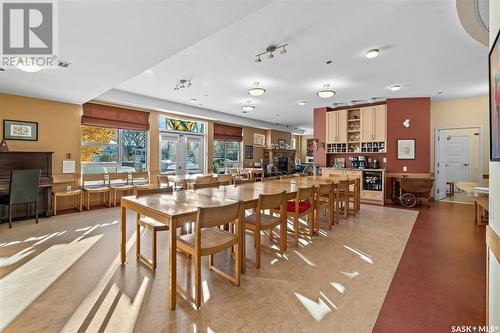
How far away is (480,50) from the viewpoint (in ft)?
11.8

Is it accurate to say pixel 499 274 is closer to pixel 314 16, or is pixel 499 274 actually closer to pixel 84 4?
pixel 314 16

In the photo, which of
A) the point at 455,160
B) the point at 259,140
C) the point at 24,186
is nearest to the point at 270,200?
the point at 24,186

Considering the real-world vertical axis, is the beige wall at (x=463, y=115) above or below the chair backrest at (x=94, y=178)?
above

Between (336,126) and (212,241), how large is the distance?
637 cm

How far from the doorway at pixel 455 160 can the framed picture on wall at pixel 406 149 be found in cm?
93

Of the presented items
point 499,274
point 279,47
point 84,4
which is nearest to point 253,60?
point 279,47

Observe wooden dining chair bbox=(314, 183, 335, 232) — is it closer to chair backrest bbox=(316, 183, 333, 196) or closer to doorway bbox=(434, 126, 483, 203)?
chair backrest bbox=(316, 183, 333, 196)

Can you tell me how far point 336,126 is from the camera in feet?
24.5

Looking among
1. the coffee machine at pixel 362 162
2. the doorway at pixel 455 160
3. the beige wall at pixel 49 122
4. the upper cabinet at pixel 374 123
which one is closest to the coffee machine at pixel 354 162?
the coffee machine at pixel 362 162

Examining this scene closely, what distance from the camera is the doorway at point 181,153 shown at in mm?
7598

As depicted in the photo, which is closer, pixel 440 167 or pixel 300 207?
pixel 300 207

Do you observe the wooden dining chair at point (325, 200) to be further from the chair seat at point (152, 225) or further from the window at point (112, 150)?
the window at point (112, 150)

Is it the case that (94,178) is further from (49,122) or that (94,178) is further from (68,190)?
(49,122)

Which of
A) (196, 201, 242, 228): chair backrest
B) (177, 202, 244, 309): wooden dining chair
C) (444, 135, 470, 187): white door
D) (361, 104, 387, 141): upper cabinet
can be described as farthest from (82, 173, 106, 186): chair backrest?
(444, 135, 470, 187): white door
